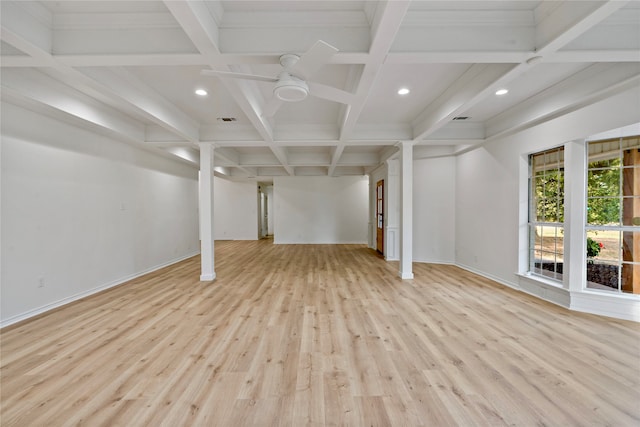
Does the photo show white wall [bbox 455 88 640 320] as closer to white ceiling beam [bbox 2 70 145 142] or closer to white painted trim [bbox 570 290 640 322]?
white painted trim [bbox 570 290 640 322]

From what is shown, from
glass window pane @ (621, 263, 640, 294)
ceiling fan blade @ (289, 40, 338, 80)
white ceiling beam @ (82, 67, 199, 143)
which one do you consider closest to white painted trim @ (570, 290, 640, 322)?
glass window pane @ (621, 263, 640, 294)

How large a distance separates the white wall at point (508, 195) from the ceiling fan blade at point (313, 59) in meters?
3.42

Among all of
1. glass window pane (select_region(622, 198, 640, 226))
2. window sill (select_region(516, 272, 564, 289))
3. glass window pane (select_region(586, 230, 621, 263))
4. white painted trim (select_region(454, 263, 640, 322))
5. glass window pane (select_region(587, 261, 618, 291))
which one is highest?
glass window pane (select_region(622, 198, 640, 226))

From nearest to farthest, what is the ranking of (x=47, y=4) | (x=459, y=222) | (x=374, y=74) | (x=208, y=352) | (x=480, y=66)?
1. (x=47, y=4)
2. (x=208, y=352)
3. (x=374, y=74)
4. (x=480, y=66)
5. (x=459, y=222)

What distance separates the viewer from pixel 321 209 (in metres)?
9.97

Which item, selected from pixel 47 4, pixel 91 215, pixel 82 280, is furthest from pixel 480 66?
pixel 82 280

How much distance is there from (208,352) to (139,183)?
437cm

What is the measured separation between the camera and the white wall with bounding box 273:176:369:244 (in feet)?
32.5

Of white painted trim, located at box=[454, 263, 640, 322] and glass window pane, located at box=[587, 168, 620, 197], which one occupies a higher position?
glass window pane, located at box=[587, 168, 620, 197]

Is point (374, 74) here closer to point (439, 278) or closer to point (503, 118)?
point (503, 118)

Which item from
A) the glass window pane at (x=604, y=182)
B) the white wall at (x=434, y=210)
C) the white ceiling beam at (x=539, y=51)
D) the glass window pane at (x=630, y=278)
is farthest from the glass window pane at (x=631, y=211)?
the white wall at (x=434, y=210)

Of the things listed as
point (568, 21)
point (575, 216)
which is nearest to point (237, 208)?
point (575, 216)

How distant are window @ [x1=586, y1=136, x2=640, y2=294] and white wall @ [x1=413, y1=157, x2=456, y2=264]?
8.98ft

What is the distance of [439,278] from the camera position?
485 cm
